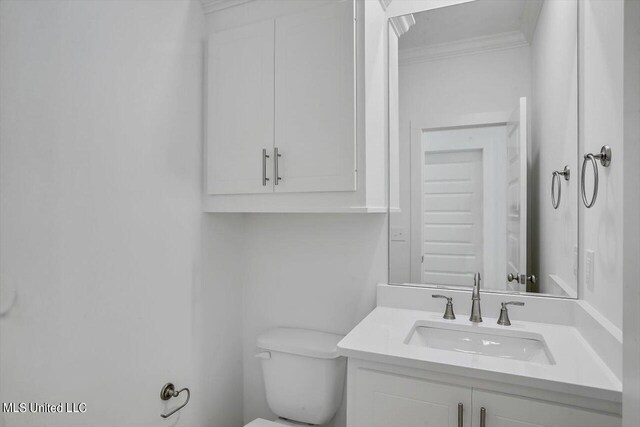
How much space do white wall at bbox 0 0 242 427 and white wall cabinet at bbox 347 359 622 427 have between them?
78 cm

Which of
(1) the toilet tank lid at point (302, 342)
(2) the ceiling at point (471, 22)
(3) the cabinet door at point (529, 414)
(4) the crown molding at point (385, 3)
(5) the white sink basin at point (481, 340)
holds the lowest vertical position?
(1) the toilet tank lid at point (302, 342)

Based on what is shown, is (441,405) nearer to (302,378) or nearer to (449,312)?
(449,312)

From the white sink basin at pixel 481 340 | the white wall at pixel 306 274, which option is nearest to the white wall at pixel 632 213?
the white sink basin at pixel 481 340

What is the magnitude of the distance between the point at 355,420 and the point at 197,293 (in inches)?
33.6

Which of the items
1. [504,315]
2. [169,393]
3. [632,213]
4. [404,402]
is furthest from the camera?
[169,393]

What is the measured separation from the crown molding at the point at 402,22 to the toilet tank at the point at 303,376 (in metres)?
1.42

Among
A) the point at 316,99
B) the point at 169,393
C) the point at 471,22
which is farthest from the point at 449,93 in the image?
the point at 169,393

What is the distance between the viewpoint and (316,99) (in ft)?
4.66

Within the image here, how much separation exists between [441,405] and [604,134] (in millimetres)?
898

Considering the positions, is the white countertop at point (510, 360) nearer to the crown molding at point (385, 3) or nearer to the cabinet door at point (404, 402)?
the cabinet door at point (404, 402)

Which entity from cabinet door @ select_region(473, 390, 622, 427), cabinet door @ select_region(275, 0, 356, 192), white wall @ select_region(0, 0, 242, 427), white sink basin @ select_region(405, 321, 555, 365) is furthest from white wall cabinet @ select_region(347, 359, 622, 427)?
white wall @ select_region(0, 0, 242, 427)

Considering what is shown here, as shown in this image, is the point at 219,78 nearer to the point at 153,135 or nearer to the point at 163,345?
the point at 153,135

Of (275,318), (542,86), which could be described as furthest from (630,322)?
(275,318)

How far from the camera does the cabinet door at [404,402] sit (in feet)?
3.39
